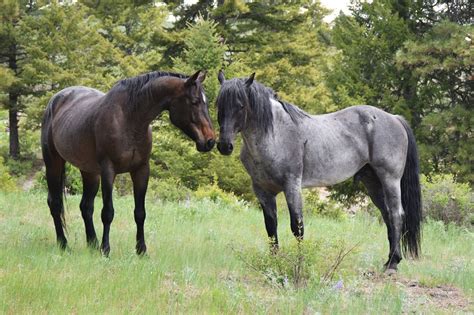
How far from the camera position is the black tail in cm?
679

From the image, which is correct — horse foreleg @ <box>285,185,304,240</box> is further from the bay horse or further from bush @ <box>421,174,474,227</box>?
bush @ <box>421,174,474,227</box>

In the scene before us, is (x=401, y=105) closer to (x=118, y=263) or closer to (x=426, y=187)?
(x=426, y=187)

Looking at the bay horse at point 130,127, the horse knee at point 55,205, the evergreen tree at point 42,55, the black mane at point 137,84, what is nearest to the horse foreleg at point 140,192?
the bay horse at point 130,127

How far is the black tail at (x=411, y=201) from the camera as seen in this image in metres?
6.79

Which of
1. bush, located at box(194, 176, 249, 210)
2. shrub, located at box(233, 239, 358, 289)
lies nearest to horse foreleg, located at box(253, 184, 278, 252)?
shrub, located at box(233, 239, 358, 289)

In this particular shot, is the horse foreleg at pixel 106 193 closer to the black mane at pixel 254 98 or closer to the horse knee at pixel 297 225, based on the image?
the black mane at pixel 254 98

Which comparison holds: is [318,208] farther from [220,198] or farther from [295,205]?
[295,205]

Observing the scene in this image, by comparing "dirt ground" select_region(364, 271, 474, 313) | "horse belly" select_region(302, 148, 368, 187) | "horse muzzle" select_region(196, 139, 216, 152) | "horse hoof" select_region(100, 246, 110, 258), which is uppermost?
"horse muzzle" select_region(196, 139, 216, 152)

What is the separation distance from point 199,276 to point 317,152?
2.13 meters

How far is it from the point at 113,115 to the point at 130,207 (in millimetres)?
4615

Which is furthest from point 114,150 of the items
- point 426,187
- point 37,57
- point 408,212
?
point 37,57

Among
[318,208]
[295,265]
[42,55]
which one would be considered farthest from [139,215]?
[42,55]

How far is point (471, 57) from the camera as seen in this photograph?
53.2 ft

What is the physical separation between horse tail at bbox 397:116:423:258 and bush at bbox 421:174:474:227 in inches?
186
